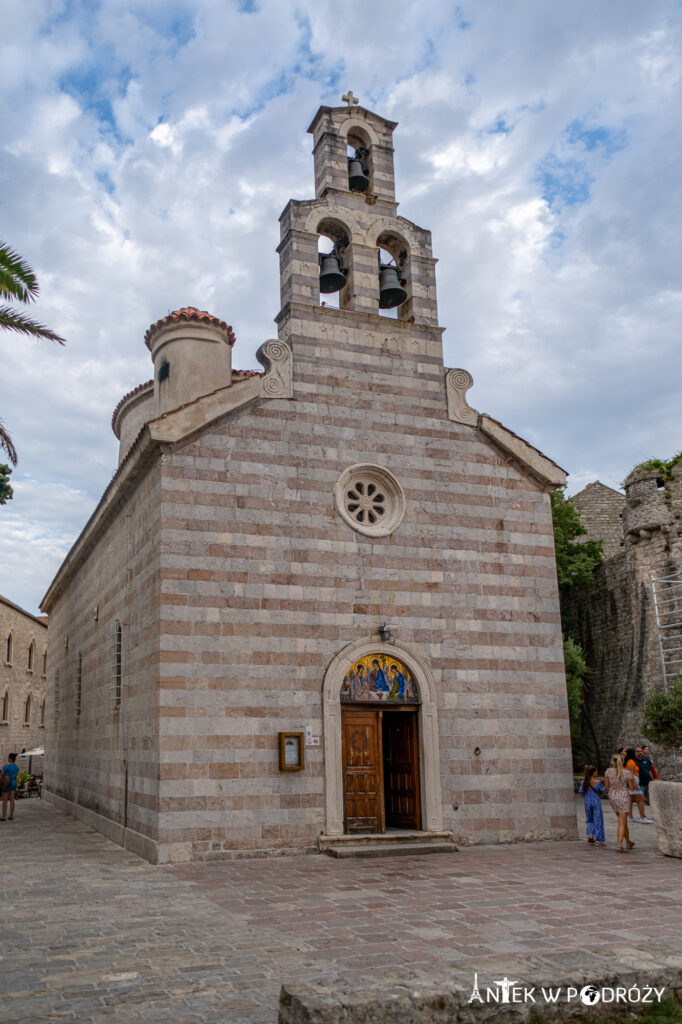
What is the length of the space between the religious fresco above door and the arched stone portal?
4.8 inches

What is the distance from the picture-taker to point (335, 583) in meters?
13.9

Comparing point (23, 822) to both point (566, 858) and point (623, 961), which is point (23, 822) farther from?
point (623, 961)

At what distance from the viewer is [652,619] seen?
2384cm

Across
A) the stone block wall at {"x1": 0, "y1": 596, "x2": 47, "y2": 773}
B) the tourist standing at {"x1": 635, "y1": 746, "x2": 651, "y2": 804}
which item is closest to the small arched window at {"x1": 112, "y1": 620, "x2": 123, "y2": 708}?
the tourist standing at {"x1": 635, "y1": 746, "x2": 651, "y2": 804}

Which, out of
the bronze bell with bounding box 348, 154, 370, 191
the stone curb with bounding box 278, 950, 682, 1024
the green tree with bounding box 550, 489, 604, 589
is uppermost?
the bronze bell with bounding box 348, 154, 370, 191

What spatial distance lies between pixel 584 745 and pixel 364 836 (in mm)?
17145

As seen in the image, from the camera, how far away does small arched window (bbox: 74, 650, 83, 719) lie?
22.1 m

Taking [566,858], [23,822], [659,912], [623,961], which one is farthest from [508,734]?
[23,822]

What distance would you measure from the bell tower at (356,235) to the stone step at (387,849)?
28.8ft

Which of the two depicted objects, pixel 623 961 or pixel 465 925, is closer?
pixel 623 961

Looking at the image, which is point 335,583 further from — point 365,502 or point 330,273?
point 330,273

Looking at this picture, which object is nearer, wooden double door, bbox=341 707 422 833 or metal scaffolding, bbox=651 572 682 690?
wooden double door, bbox=341 707 422 833

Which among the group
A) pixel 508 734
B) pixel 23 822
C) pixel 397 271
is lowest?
pixel 23 822

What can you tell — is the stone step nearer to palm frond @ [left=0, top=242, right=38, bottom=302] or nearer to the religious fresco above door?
the religious fresco above door
